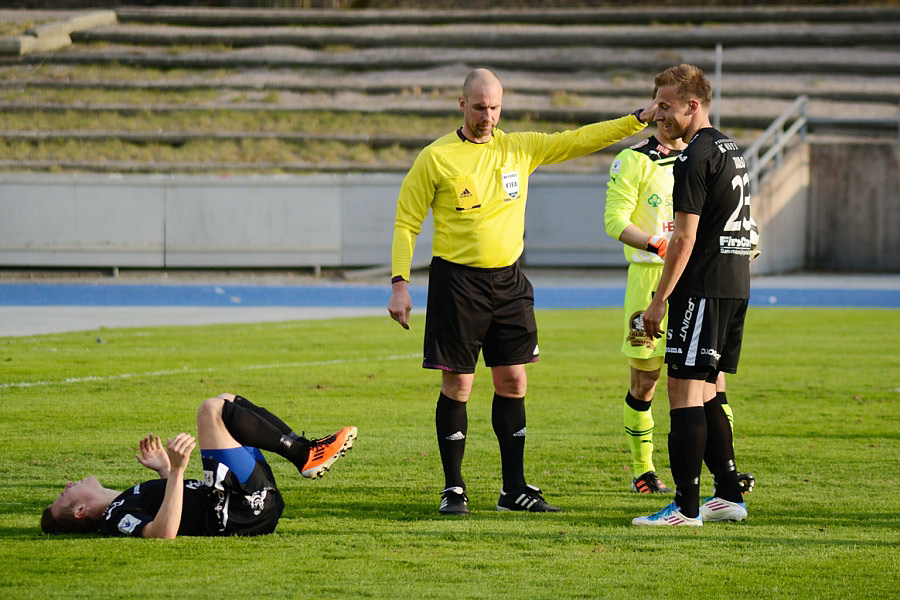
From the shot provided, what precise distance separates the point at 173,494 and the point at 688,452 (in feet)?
7.45

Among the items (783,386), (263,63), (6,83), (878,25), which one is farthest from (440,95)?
(783,386)

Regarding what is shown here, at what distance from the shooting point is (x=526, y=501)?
5.91 metres

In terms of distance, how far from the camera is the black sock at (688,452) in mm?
5465

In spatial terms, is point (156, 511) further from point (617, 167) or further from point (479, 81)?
point (617, 167)

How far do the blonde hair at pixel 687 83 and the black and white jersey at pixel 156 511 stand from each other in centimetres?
268

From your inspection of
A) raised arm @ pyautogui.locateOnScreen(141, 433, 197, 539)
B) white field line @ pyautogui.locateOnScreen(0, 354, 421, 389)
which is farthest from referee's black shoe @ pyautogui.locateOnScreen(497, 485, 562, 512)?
white field line @ pyautogui.locateOnScreen(0, 354, 421, 389)

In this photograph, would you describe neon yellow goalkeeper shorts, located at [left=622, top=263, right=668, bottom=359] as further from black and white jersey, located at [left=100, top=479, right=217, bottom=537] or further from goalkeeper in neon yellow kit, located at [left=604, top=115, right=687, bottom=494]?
black and white jersey, located at [left=100, top=479, right=217, bottom=537]

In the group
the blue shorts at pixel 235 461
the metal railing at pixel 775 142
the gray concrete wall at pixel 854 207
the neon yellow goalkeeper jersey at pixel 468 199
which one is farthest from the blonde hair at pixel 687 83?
the gray concrete wall at pixel 854 207

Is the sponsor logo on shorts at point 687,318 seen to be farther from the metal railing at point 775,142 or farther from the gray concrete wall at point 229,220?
the metal railing at point 775,142

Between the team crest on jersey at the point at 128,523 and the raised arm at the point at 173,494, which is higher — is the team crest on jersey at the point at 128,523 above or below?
below

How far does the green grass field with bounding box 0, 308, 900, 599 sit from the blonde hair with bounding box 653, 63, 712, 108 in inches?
76.1

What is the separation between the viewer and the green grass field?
4598 millimetres

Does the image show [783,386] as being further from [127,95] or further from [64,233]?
[127,95]

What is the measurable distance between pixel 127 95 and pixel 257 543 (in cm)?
2853
